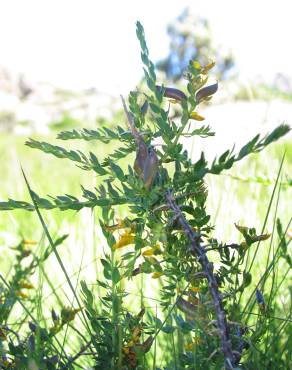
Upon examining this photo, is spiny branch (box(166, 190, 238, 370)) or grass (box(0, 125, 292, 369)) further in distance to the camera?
grass (box(0, 125, 292, 369))

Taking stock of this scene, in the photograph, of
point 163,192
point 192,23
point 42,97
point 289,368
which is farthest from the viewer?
point 42,97

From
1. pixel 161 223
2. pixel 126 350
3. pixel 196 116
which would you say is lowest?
pixel 126 350

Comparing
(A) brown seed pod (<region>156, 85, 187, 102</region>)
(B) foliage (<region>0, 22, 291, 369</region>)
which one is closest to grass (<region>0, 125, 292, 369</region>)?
(B) foliage (<region>0, 22, 291, 369</region>)

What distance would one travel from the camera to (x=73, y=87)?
4597 centimetres

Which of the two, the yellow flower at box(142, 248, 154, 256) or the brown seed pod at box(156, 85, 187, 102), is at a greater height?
the brown seed pod at box(156, 85, 187, 102)

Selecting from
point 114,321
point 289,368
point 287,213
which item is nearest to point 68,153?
point 114,321

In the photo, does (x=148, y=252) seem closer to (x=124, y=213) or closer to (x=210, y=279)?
(x=210, y=279)

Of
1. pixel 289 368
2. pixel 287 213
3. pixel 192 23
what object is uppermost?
pixel 192 23

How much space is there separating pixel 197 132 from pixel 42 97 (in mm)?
43879

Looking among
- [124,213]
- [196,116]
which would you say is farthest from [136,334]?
[124,213]

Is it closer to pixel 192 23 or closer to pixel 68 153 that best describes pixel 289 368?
pixel 68 153

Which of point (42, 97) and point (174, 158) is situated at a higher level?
point (42, 97)

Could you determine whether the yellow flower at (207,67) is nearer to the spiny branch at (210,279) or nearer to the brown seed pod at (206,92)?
the brown seed pod at (206,92)

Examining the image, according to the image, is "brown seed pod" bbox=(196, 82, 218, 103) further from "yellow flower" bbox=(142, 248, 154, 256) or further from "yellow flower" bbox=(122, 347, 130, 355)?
"yellow flower" bbox=(122, 347, 130, 355)
